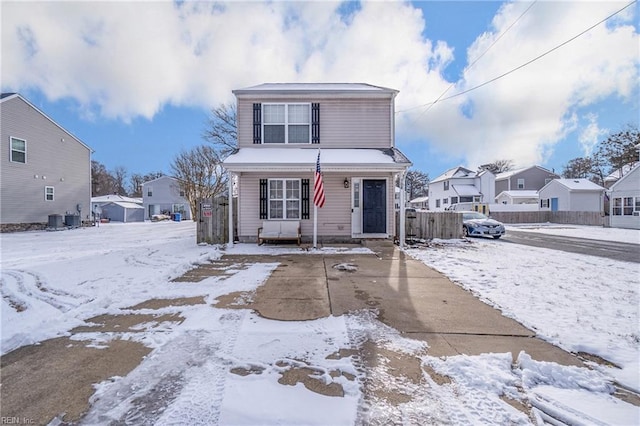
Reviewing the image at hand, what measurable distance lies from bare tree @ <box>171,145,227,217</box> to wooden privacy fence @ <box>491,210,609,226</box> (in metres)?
28.0

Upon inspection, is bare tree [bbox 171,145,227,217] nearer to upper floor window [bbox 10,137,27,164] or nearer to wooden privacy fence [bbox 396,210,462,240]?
upper floor window [bbox 10,137,27,164]

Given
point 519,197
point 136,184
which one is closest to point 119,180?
point 136,184

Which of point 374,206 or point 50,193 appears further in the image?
point 50,193

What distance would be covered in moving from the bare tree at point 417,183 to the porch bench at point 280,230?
55.9 metres

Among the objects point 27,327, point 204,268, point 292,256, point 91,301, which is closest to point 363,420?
point 27,327

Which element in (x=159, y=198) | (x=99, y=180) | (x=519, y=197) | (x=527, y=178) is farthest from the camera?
(x=99, y=180)

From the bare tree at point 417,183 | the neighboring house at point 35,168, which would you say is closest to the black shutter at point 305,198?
the neighboring house at point 35,168

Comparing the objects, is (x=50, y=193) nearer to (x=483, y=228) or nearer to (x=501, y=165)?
(x=483, y=228)

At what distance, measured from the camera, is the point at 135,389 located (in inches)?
94.5

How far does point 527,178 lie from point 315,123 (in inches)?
1569

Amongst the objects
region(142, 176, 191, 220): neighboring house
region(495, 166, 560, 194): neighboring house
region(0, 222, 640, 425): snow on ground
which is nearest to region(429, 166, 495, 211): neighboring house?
region(495, 166, 560, 194): neighboring house

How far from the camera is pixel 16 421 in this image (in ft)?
6.86

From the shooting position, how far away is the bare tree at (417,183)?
62.5 meters

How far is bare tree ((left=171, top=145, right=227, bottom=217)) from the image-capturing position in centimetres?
2911
